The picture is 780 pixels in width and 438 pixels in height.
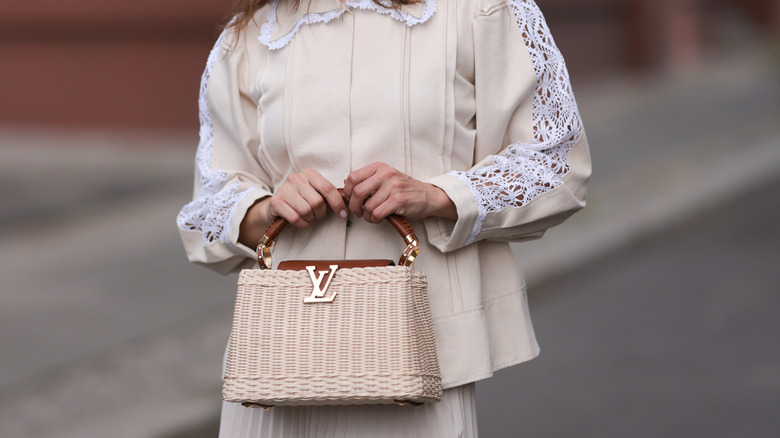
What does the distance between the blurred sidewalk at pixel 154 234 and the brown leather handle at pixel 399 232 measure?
2400 millimetres

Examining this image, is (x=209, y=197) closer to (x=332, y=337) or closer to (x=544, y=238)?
(x=332, y=337)

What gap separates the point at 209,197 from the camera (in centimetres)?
206

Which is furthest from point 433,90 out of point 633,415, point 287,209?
point 633,415

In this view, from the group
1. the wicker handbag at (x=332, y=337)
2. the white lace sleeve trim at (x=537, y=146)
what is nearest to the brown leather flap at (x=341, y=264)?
the wicker handbag at (x=332, y=337)

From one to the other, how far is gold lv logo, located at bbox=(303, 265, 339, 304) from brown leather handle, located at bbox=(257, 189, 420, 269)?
0.14 meters

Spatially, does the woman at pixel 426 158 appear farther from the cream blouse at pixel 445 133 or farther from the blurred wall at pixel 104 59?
the blurred wall at pixel 104 59

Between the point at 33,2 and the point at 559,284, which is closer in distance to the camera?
the point at 559,284

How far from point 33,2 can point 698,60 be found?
8.06 metres

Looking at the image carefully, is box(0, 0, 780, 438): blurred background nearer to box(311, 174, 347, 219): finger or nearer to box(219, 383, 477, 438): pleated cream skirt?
box(219, 383, 477, 438): pleated cream skirt

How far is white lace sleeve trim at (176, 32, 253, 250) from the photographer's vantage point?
2.01m

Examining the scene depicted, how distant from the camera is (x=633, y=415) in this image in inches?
173

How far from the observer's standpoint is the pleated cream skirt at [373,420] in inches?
71.7

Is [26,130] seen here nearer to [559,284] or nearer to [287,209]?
[559,284]

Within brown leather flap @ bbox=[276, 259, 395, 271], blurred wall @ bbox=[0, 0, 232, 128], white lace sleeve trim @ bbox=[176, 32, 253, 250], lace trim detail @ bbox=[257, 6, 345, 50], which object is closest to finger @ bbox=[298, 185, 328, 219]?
brown leather flap @ bbox=[276, 259, 395, 271]
